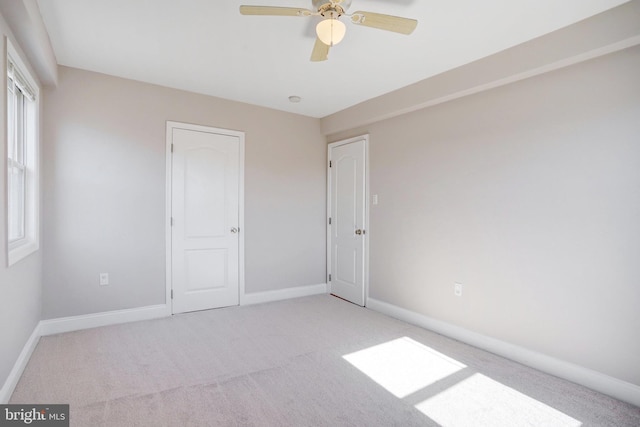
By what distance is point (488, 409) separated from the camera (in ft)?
6.79

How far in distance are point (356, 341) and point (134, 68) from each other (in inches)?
128

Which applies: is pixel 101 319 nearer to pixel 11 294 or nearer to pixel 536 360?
pixel 11 294

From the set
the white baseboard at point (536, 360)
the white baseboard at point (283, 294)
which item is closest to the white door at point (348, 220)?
the white baseboard at point (283, 294)

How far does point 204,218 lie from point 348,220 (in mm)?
1807

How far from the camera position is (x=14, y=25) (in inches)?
82.9

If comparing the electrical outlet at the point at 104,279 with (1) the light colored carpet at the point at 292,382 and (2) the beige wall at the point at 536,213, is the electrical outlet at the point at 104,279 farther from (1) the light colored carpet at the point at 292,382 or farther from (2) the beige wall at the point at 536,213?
(2) the beige wall at the point at 536,213

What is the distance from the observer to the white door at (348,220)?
428 cm

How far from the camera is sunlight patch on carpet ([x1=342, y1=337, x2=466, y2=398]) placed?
2.35 meters

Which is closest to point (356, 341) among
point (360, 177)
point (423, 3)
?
point (360, 177)

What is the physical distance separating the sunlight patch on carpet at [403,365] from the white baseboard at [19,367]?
220cm

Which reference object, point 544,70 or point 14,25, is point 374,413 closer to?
point 544,70

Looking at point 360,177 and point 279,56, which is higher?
point 279,56

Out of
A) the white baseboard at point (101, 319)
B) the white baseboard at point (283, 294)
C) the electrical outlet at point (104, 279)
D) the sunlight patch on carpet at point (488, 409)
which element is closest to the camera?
the sunlight patch on carpet at point (488, 409)

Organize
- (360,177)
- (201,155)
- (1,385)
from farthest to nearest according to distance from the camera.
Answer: (360,177) < (201,155) < (1,385)
